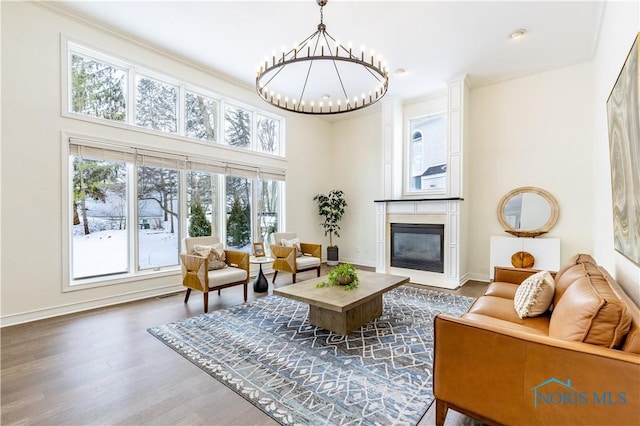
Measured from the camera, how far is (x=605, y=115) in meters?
3.21

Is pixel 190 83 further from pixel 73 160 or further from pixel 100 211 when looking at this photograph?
pixel 100 211

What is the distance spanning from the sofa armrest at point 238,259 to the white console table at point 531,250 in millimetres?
4016

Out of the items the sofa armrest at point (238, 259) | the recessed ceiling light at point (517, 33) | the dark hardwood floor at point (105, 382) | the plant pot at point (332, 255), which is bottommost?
the dark hardwood floor at point (105, 382)

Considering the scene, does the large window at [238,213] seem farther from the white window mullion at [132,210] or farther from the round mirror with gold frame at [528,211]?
the round mirror with gold frame at [528,211]

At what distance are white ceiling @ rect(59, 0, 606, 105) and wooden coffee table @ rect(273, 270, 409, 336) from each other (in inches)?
125

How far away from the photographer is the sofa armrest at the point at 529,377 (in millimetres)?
1191

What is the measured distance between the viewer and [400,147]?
6.00m

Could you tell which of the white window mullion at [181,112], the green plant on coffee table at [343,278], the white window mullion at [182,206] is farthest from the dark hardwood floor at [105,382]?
the white window mullion at [181,112]

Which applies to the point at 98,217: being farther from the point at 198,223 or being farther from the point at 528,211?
the point at 528,211

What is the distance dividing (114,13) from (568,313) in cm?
518

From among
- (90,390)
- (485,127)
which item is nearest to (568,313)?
→ (90,390)

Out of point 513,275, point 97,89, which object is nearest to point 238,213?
point 97,89

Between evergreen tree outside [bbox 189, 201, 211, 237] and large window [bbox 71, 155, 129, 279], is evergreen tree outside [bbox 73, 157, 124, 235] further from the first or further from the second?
evergreen tree outside [bbox 189, 201, 211, 237]

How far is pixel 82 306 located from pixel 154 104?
296cm
